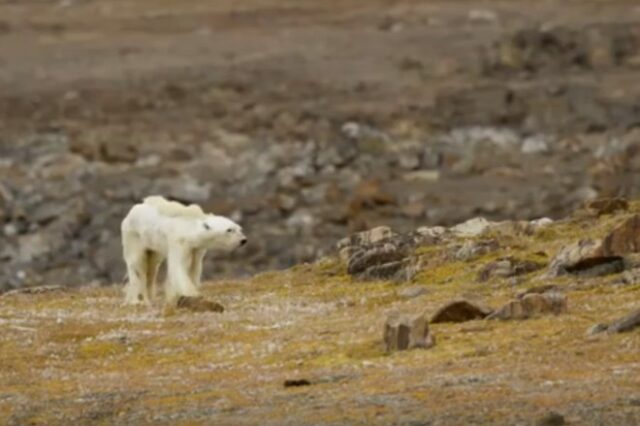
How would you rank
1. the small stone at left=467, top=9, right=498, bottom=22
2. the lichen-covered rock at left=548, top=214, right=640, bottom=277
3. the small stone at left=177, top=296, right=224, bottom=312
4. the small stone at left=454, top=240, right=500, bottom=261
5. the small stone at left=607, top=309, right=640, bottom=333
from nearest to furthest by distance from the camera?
the small stone at left=607, top=309, right=640, bottom=333 → the lichen-covered rock at left=548, top=214, right=640, bottom=277 → the small stone at left=177, top=296, right=224, bottom=312 → the small stone at left=454, top=240, right=500, bottom=261 → the small stone at left=467, top=9, right=498, bottom=22

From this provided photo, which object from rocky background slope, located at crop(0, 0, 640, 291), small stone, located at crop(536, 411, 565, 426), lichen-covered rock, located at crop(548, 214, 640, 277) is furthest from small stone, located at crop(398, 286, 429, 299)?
rocky background slope, located at crop(0, 0, 640, 291)

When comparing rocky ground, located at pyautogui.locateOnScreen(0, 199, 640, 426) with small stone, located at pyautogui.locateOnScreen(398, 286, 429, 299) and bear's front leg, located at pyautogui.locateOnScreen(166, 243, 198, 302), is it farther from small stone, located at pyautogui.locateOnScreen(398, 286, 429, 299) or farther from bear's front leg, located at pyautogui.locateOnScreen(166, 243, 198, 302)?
bear's front leg, located at pyautogui.locateOnScreen(166, 243, 198, 302)

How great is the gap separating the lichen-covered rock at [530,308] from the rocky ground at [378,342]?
19mm

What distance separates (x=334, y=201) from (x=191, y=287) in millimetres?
30017

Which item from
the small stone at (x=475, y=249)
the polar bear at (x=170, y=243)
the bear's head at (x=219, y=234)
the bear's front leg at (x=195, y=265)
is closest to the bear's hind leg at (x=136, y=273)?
the polar bear at (x=170, y=243)

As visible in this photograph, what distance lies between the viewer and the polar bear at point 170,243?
30484 mm

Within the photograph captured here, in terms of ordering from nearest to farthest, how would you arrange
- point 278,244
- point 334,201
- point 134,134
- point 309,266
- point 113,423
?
1. point 113,423
2. point 309,266
3. point 278,244
4. point 334,201
5. point 134,134

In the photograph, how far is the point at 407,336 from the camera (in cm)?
2423

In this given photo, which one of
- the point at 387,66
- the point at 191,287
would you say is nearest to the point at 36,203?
the point at 387,66

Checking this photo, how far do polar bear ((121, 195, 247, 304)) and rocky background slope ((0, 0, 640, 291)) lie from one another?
20863 mm

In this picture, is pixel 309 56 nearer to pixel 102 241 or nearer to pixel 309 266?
pixel 102 241

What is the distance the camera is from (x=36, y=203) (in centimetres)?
6197

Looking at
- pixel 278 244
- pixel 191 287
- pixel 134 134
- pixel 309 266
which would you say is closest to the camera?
pixel 191 287

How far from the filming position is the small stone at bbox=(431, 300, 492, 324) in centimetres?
2583
